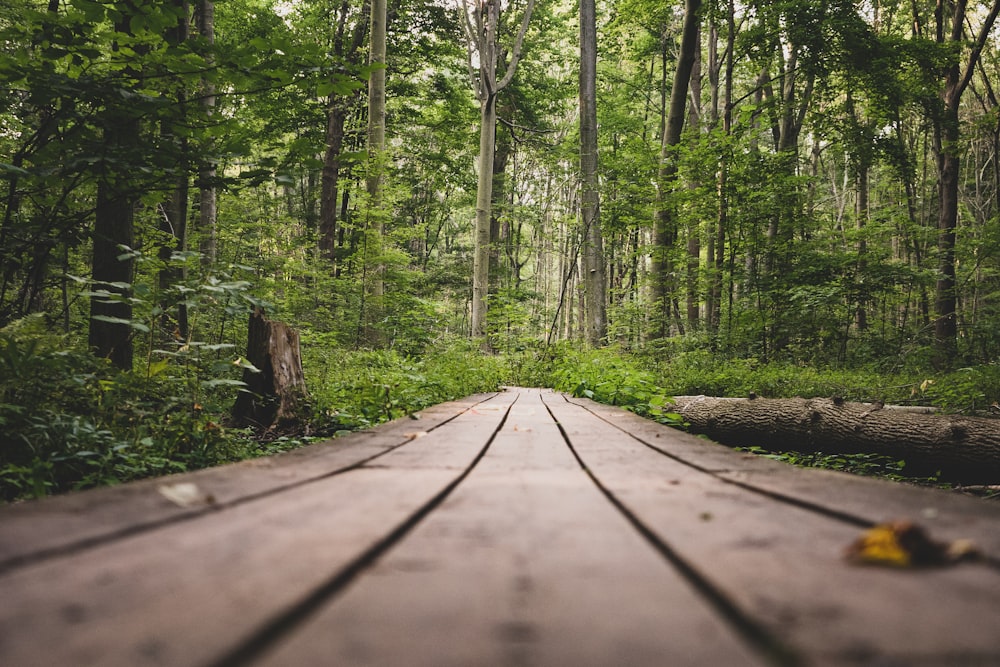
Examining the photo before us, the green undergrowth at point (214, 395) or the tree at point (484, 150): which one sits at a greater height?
the tree at point (484, 150)

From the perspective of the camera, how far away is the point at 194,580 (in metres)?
0.78

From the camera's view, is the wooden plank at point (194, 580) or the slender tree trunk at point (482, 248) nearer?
the wooden plank at point (194, 580)

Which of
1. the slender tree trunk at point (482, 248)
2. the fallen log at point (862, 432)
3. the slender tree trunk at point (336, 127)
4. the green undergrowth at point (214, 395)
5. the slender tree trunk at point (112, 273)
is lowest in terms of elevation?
the fallen log at point (862, 432)

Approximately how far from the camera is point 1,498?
241cm

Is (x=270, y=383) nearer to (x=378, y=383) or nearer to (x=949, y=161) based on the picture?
(x=378, y=383)

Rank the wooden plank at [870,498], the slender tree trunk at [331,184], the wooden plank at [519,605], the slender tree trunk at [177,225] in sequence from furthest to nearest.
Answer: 1. the slender tree trunk at [331,184]
2. the slender tree trunk at [177,225]
3. the wooden plank at [870,498]
4. the wooden plank at [519,605]

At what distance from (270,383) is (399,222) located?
12045 mm

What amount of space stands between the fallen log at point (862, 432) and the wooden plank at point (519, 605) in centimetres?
451

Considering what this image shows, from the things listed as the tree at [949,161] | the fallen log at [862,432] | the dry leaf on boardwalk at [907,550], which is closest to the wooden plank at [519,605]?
the dry leaf on boardwalk at [907,550]

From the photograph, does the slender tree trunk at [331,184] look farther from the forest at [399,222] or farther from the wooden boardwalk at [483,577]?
the wooden boardwalk at [483,577]

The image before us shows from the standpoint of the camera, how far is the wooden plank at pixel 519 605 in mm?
591

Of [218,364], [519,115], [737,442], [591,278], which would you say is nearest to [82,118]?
[218,364]

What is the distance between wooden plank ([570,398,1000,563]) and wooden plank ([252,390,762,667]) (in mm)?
572

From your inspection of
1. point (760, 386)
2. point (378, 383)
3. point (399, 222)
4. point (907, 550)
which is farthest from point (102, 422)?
point (399, 222)
